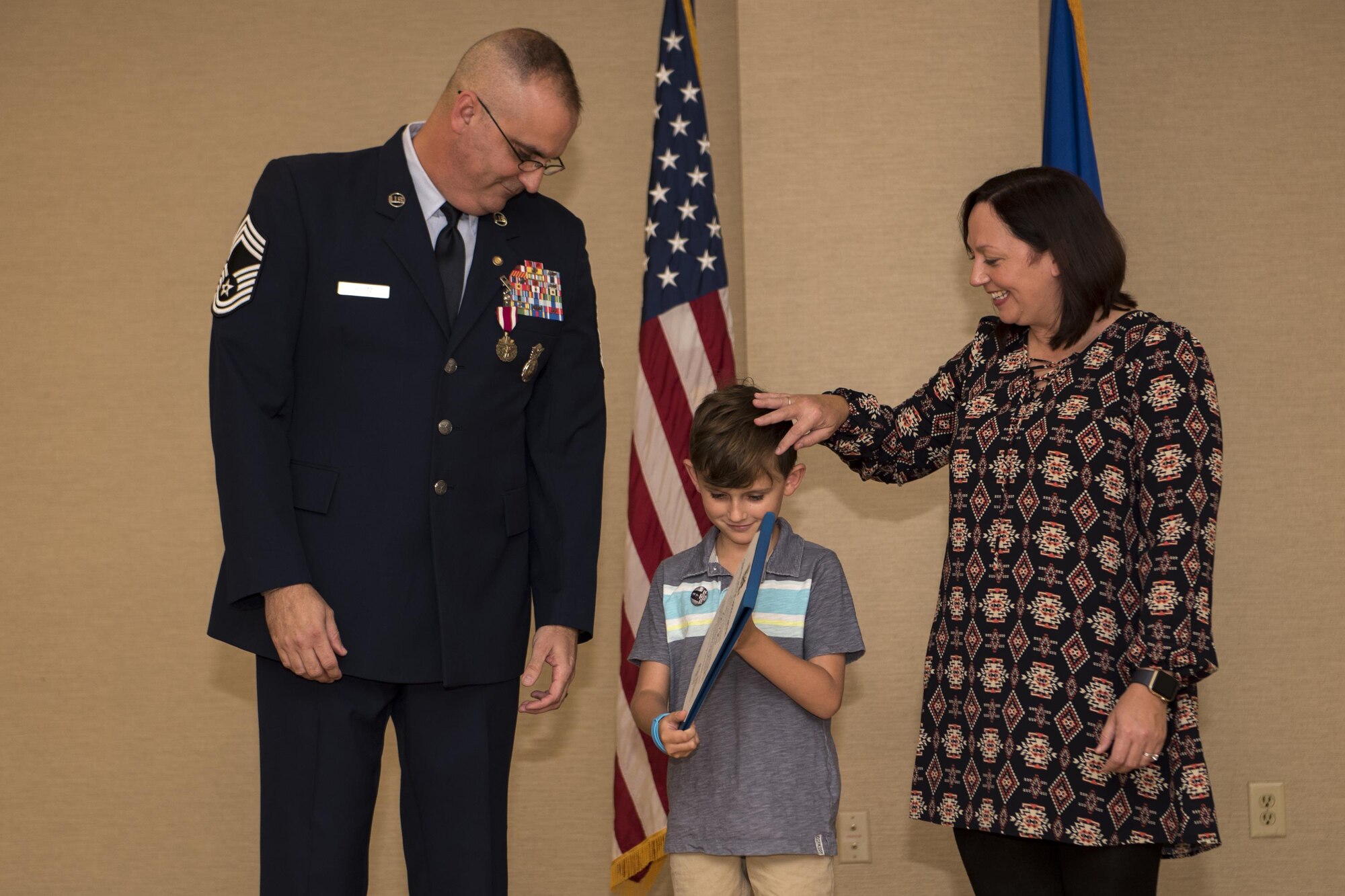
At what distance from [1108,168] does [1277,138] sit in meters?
0.50

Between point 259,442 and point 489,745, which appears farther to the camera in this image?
point 489,745

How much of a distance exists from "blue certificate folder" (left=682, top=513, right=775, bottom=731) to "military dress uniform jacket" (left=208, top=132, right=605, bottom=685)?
0.34m

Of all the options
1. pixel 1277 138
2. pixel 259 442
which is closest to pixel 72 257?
pixel 259 442

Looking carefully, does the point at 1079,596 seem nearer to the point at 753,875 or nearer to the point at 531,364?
the point at 753,875

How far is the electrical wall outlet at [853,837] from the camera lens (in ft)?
10.4

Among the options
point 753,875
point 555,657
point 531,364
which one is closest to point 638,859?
point 753,875

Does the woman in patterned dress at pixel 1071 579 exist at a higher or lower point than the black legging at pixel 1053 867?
higher

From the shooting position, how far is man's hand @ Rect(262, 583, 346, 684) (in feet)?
5.41

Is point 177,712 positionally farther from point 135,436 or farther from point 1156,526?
point 1156,526

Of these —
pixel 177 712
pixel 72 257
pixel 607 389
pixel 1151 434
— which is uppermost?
pixel 72 257

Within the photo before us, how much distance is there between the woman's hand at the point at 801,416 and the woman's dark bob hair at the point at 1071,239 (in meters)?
0.41

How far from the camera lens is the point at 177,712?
3.54 metres

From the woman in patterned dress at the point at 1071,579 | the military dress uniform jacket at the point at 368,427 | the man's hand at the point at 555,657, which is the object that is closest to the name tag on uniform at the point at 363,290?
the military dress uniform jacket at the point at 368,427

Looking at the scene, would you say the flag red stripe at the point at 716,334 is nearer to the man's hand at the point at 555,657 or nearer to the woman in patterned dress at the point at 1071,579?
the woman in patterned dress at the point at 1071,579
